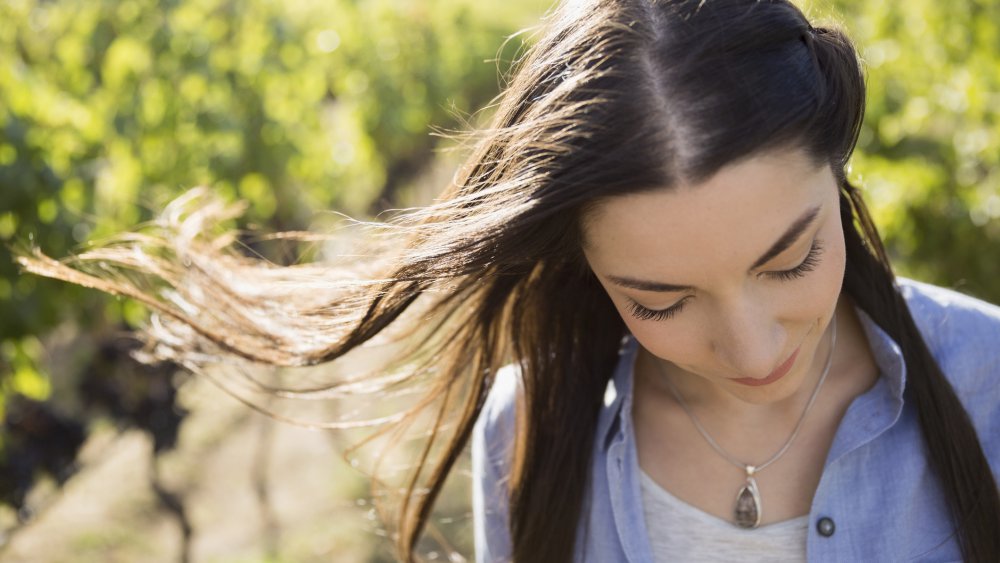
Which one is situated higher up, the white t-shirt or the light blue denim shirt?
the light blue denim shirt

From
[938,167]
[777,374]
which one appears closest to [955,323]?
[777,374]

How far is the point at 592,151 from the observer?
1.41 meters

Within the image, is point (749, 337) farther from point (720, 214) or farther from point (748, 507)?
point (748, 507)

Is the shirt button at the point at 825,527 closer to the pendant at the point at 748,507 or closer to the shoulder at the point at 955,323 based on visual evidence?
the pendant at the point at 748,507

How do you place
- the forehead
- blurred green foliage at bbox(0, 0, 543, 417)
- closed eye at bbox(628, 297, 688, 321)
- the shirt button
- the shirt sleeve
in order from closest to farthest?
the forehead
closed eye at bbox(628, 297, 688, 321)
the shirt button
the shirt sleeve
blurred green foliage at bbox(0, 0, 543, 417)

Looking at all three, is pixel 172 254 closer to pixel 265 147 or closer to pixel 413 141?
pixel 265 147

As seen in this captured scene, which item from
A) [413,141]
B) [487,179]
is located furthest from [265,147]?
[487,179]

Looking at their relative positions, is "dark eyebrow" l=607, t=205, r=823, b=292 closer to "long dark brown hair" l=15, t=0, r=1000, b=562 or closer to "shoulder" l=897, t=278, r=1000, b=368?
"long dark brown hair" l=15, t=0, r=1000, b=562

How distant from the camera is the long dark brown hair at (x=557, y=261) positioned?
1391 millimetres

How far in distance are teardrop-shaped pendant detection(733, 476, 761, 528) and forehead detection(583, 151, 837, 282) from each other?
48cm

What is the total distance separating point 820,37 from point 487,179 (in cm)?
49

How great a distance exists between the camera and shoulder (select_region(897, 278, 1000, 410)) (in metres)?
1.63

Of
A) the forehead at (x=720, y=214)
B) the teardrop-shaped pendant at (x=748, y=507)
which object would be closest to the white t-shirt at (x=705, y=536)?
the teardrop-shaped pendant at (x=748, y=507)

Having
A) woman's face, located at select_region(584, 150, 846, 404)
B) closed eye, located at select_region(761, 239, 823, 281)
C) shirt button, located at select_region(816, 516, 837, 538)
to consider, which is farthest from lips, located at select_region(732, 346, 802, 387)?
shirt button, located at select_region(816, 516, 837, 538)
